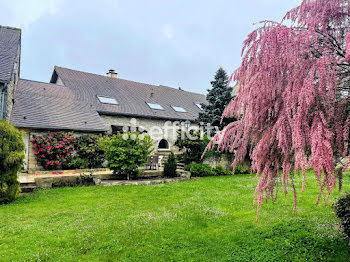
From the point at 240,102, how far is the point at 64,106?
13.5 m

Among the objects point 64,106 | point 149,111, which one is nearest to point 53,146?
point 64,106

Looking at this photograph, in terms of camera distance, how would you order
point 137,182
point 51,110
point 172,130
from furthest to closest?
point 172,130 → point 51,110 → point 137,182

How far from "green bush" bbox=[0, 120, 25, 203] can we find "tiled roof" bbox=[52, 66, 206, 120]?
26.4 feet

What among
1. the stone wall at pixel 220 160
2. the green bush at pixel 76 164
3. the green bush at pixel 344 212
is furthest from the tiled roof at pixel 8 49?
the green bush at pixel 344 212

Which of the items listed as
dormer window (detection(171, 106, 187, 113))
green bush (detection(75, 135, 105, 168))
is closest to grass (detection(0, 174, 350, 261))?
green bush (detection(75, 135, 105, 168))

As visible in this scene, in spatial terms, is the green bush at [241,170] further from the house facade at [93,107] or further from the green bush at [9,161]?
the green bush at [9,161]

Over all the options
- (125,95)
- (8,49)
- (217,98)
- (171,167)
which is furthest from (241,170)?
(8,49)

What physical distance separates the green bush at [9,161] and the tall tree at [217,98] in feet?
34.6

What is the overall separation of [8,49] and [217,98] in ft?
37.1

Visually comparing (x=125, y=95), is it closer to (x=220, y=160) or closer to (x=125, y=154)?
(x=125, y=154)

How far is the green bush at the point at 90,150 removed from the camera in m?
12.3

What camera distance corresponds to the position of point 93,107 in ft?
49.3

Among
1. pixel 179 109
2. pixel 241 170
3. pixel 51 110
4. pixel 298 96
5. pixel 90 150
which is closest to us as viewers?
pixel 298 96

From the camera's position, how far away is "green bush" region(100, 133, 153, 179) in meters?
10.1
